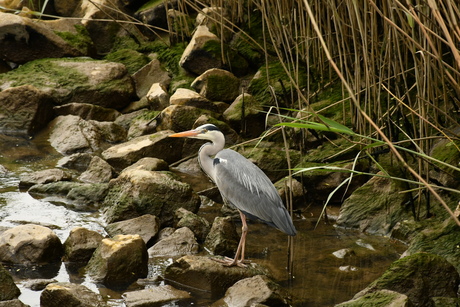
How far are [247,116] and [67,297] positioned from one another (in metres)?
3.69

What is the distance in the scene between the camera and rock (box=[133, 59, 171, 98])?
332 inches

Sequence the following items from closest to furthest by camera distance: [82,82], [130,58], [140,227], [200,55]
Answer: [140,227] → [200,55] → [82,82] → [130,58]

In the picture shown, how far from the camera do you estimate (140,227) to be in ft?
16.3

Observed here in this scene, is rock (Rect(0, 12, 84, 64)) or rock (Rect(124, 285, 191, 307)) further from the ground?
rock (Rect(0, 12, 84, 64))

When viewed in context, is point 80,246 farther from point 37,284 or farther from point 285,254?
point 285,254

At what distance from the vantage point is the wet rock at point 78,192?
5762mm

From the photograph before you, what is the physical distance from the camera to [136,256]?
4.31m

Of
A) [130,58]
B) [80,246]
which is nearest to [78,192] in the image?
[80,246]

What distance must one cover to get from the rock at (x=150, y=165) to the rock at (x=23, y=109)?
2013mm

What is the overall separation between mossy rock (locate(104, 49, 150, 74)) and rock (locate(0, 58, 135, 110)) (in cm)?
44

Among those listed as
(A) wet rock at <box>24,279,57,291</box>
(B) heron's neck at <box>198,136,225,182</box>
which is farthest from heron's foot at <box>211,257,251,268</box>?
(A) wet rock at <box>24,279,57,291</box>

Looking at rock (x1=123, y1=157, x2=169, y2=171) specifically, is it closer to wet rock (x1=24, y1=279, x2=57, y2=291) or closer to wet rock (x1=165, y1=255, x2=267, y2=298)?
wet rock (x1=165, y1=255, x2=267, y2=298)

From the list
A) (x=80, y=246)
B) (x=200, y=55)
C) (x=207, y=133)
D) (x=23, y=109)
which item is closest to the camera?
(x=80, y=246)

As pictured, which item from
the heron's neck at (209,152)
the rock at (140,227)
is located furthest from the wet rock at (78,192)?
the heron's neck at (209,152)
